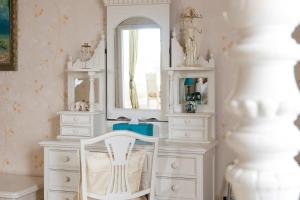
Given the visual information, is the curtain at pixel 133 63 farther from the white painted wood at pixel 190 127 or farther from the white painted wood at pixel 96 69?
the white painted wood at pixel 190 127

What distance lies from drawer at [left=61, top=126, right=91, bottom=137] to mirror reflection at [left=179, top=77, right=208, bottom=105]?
0.69 meters

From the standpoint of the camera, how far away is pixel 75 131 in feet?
9.75

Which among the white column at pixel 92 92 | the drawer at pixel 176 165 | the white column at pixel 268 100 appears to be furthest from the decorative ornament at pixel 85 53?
the white column at pixel 268 100

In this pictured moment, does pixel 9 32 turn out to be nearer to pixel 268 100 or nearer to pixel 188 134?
pixel 188 134

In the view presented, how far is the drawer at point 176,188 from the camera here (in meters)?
2.50

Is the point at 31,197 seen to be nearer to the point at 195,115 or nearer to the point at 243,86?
the point at 195,115

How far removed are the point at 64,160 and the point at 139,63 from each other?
80 centimetres

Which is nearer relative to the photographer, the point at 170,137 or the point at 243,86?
the point at 243,86

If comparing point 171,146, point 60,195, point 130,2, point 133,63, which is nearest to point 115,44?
point 133,63

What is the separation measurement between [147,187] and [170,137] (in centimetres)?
39

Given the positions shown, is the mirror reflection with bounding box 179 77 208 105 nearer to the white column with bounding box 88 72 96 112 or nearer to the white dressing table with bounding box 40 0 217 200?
the white dressing table with bounding box 40 0 217 200

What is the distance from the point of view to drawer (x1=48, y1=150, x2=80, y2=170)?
108 inches

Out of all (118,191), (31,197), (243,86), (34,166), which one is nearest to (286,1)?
(243,86)

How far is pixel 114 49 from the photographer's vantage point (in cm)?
296
